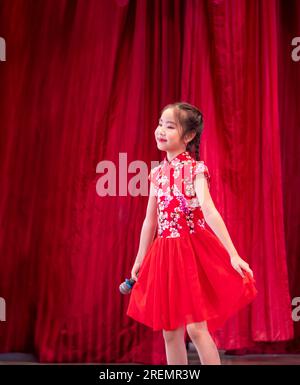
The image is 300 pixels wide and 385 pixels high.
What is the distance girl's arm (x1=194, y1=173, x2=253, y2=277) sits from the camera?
152 cm

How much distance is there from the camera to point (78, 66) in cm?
228

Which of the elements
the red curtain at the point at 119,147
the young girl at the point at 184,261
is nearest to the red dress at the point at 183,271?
the young girl at the point at 184,261

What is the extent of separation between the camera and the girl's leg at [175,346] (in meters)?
1.59

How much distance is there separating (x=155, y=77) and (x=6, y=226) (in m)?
0.89

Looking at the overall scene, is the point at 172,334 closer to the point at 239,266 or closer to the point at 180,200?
the point at 239,266

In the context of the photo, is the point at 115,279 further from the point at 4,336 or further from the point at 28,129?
the point at 28,129

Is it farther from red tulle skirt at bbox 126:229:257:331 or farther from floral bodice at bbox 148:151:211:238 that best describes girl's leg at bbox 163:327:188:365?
floral bodice at bbox 148:151:211:238

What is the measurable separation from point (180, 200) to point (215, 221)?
0.45 feet

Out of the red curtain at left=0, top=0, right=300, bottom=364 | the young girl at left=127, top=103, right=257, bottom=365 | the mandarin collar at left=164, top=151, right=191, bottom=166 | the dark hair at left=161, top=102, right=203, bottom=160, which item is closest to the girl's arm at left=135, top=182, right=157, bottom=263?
the young girl at left=127, top=103, right=257, bottom=365

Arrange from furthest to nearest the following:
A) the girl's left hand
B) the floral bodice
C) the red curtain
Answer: the red curtain < the floral bodice < the girl's left hand

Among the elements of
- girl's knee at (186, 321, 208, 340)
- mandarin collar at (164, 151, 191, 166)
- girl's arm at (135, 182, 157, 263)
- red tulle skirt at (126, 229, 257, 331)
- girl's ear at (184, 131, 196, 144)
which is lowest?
girl's knee at (186, 321, 208, 340)

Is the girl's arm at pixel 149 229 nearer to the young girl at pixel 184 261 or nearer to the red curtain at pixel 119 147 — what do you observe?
the young girl at pixel 184 261

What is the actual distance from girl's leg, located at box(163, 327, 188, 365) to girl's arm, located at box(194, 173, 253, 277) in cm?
27
